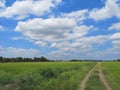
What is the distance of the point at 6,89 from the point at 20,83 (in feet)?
7.93

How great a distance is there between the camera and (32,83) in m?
20.2

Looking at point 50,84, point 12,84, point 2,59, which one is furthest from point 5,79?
point 2,59

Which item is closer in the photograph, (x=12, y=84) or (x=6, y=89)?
(x=6, y=89)

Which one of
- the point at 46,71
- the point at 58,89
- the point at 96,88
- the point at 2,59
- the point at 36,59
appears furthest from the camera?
the point at 36,59

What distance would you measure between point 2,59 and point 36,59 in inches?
1209

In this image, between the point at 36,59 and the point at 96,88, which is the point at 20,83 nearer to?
the point at 96,88

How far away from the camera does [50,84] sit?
797 inches

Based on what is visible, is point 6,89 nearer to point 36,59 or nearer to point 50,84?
point 50,84

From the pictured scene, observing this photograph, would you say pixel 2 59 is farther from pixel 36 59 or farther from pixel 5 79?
pixel 5 79

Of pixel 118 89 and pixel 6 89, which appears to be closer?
pixel 6 89

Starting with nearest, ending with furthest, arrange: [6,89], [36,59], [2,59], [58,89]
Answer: [6,89]
[58,89]
[2,59]
[36,59]

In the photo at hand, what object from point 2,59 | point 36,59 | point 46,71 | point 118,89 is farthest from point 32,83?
point 36,59

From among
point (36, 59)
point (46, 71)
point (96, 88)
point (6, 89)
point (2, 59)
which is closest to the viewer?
point (6, 89)

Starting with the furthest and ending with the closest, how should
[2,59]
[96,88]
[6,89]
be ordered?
1. [2,59]
2. [96,88]
3. [6,89]
